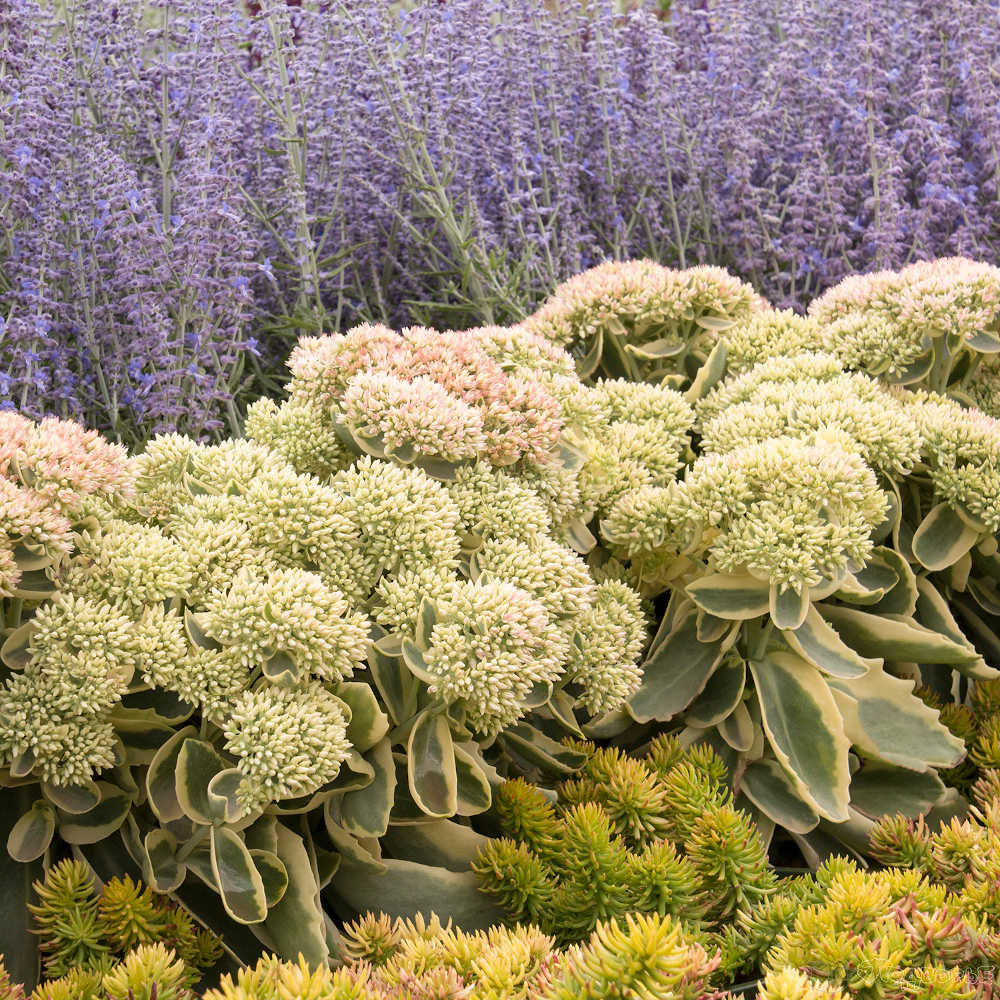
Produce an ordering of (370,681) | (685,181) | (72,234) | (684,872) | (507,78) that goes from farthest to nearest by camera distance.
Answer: (685,181), (507,78), (72,234), (370,681), (684,872)

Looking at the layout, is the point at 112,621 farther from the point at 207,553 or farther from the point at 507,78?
the point at 507,78

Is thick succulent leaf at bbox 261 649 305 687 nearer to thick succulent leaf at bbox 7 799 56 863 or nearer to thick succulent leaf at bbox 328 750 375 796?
thick succulent leaf at bbox 328 750 375 796

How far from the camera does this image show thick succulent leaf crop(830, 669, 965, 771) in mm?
1880

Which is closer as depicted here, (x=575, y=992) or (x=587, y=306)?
(x=575, y=992)

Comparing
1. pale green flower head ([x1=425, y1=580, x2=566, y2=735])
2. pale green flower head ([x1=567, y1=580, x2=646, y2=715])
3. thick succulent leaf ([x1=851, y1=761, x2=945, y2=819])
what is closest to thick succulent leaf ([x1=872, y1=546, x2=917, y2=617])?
thick succulent leaf ([x1=851, y1=761, x2=945, y2=819])

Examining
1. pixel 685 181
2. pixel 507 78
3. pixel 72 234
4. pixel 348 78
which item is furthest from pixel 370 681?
pixel 685 181

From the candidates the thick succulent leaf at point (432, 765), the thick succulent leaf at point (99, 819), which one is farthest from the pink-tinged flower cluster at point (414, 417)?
the thick succulent leaf at point (99, 819)

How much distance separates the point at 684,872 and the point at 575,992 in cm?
48

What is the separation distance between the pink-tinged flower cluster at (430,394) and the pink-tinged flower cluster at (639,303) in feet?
1.83

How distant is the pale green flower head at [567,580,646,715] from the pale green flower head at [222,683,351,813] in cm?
46

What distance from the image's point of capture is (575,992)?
3.52 feet

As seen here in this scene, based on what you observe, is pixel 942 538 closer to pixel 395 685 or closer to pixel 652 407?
pixel 652 407

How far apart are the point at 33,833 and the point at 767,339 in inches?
A: 72.7

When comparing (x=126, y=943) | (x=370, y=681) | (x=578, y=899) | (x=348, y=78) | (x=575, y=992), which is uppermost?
(x=348, y=78)
